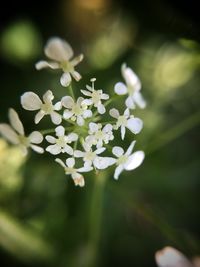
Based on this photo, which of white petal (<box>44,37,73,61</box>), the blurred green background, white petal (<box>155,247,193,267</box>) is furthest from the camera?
the blurred green background

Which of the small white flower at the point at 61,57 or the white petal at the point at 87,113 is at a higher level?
the small white flower at the point at 61,57

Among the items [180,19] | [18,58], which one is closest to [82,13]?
[18,58]

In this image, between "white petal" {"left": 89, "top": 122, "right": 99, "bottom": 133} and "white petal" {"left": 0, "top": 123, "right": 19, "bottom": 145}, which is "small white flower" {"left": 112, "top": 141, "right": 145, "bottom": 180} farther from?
"white petal" {"left": 0, "top": 123, "right": 19, "bottom": 145}

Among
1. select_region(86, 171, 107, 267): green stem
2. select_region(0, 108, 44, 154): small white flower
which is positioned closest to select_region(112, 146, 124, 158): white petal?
select_region(0, 108, 44, 154): small white flower

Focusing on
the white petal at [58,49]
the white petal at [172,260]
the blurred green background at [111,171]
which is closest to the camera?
the white petal at [58,49]

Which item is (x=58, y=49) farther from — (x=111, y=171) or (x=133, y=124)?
(x=111, y=171)

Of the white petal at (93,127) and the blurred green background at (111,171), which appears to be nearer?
the white petal at (93,127)

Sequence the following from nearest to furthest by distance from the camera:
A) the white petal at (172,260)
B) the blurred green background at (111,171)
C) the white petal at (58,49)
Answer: the white petal at (58,49)
the white petal at (172,260)
the blurred green background at (111,171)

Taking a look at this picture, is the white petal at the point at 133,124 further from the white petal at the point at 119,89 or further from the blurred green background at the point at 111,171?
the blurred green background at the point at 111,171

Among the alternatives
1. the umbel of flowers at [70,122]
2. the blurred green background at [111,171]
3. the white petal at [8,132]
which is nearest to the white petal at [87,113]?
the umbel of flowers at [70,122]
